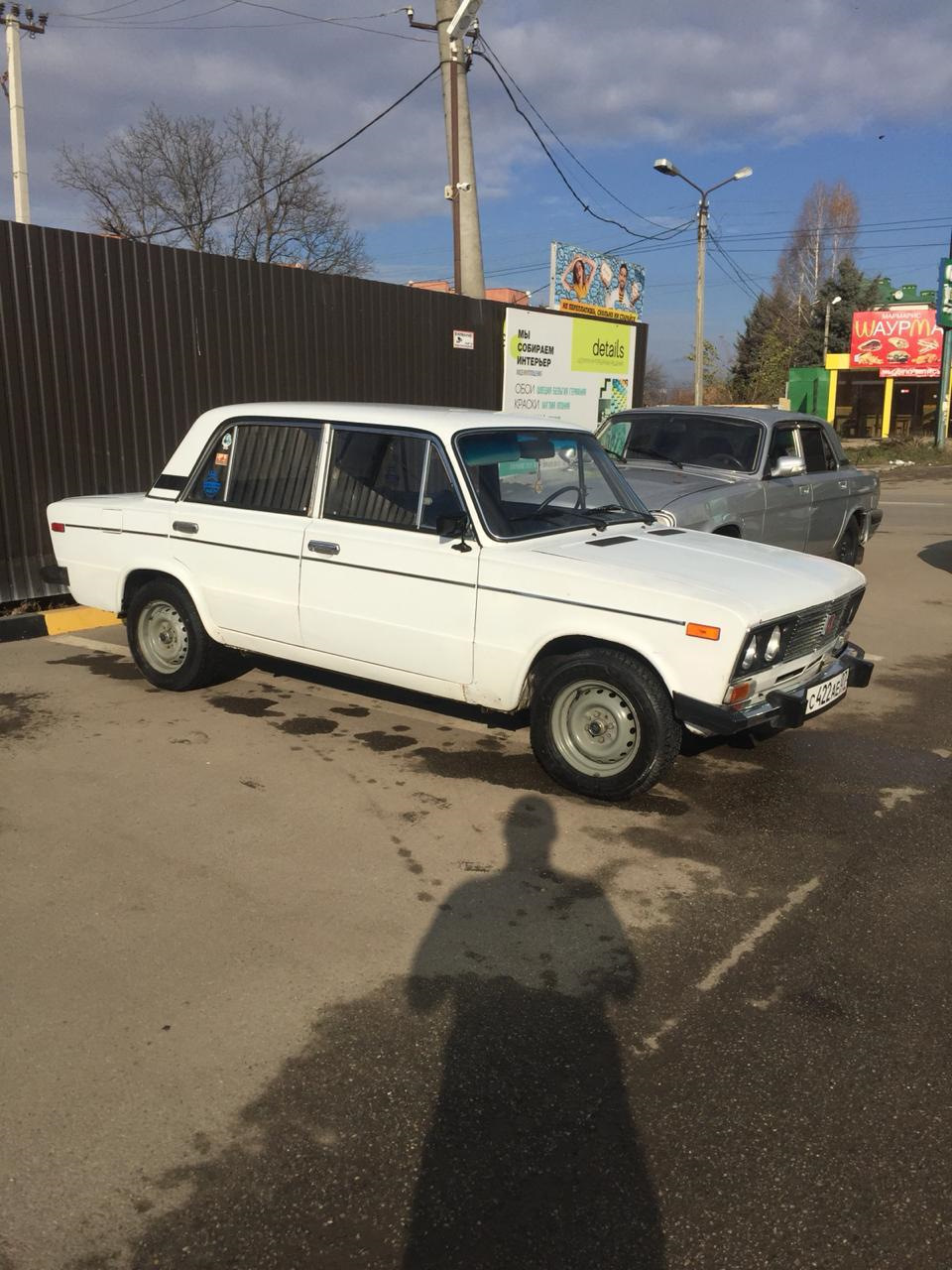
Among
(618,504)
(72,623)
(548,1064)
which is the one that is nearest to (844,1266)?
(548,1064)

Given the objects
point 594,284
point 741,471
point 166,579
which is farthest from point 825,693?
point 594,284

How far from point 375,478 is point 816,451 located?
19.9ft

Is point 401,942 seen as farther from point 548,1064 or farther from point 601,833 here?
point 601,833

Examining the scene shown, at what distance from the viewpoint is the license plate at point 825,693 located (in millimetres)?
4859

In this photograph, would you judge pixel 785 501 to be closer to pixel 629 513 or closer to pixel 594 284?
pixel 629 513

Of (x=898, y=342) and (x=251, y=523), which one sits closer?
(x=251, y=523)

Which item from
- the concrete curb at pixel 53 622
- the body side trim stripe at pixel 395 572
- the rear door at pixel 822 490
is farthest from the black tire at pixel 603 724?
the rear door at pixel 822 490

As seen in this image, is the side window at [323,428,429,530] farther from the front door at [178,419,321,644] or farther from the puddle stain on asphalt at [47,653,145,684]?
the puddle stain on asphalt at [47,653,145,684]

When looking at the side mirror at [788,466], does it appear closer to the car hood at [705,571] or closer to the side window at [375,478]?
the car hood at [705,571]

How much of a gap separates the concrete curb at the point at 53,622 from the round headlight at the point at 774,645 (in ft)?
17.2

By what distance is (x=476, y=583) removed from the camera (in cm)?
507

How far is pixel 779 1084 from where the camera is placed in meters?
2.91

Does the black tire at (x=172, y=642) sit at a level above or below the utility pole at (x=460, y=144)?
below

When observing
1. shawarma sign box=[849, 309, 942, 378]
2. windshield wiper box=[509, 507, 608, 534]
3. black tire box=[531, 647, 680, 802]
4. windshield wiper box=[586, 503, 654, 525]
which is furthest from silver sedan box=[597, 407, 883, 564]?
shawarma sign box=[849, 309, 942, 378]
